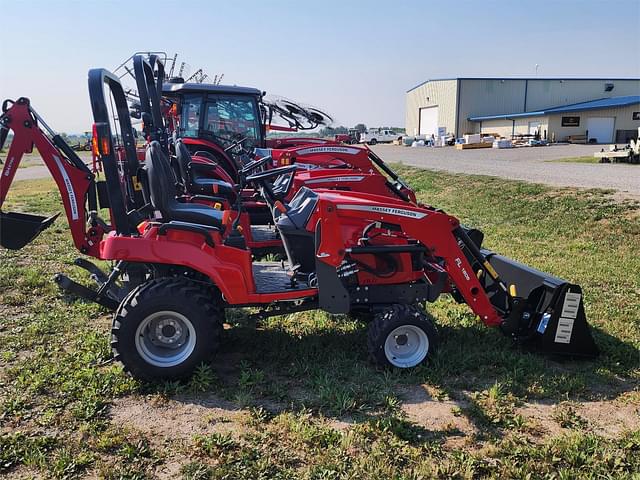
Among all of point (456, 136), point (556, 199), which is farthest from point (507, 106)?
point (556, 199)

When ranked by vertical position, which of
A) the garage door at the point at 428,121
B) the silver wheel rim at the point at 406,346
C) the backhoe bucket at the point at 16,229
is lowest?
the silver wheel rim at the point at 406,346

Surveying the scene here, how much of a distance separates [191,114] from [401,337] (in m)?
6.68

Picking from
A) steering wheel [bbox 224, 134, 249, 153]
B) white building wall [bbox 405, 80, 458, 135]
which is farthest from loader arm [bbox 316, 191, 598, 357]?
white building wall [bbox 405, 80, 458, 135]

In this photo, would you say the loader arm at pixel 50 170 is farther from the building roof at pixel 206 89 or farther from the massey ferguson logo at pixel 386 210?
the building roof at pixel 206 89

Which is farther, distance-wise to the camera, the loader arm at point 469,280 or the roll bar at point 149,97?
the roll bar at point 149,97

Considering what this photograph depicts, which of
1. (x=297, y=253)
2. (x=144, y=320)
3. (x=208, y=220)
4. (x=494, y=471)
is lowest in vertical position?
(x=494, y=471)

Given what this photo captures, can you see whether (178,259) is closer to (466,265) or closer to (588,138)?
(466,265)

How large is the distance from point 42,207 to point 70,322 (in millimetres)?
9100

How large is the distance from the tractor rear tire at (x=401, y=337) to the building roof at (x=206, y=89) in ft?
20.9

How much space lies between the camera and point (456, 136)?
49500 mm

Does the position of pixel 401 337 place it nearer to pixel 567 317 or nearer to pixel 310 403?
pixel 310 403

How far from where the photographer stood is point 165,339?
3797 mm

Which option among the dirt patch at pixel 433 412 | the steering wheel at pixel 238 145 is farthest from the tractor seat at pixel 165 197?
the steering wheel at pixel 238 145

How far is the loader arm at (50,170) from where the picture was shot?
14.6ft
